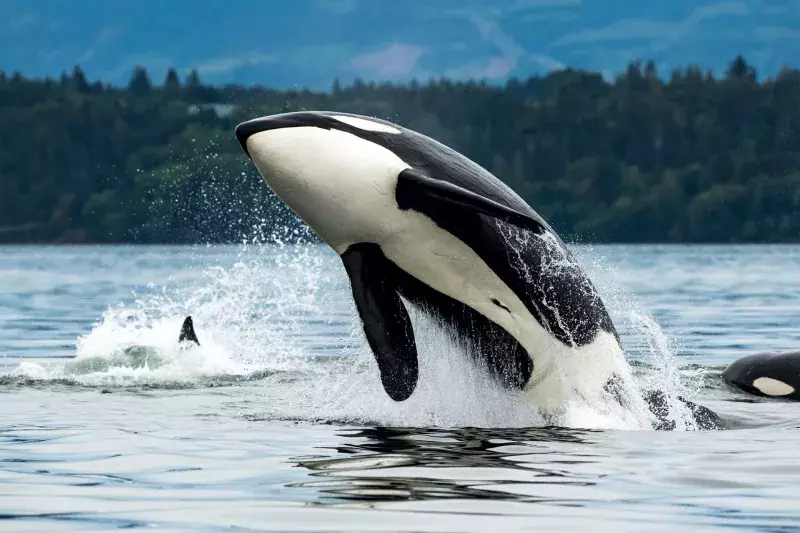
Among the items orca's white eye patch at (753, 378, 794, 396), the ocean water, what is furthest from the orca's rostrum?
orca's white eye patch at (753, 378, 794, 396)

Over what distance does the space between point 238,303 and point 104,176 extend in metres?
102

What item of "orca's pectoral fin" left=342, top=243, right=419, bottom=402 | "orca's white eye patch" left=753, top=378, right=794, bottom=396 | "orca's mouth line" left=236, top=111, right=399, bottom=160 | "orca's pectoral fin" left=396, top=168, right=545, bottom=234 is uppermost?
"orca's mouth line" left=236, top=111, right=399, bottom=160

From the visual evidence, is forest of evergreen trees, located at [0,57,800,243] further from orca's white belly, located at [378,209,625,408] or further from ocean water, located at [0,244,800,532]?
orca's white belly, located at [378,209,625,408]

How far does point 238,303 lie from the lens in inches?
1560

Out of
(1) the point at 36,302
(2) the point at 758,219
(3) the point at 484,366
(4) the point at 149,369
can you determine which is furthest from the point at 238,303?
(2) the point at 758,219

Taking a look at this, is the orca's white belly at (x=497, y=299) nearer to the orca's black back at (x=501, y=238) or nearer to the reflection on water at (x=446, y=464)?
the orca's black back at (x=501, y=238)

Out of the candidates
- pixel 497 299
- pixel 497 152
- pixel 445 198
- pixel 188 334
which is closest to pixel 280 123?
pixel 445 198

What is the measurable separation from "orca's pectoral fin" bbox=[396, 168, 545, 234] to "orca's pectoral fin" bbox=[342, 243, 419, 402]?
23.3 inches

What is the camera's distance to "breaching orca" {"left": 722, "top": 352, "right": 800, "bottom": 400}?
52.8ft

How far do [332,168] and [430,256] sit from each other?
104 centimetres

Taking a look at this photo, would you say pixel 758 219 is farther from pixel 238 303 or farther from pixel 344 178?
pixel 344 178

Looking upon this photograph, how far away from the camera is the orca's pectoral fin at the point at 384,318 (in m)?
11.5

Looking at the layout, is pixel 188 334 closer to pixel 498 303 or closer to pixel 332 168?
pixel 332 168

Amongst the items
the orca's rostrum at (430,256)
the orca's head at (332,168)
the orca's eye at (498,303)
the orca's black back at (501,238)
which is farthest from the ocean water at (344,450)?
the orca's head at (332,168)
